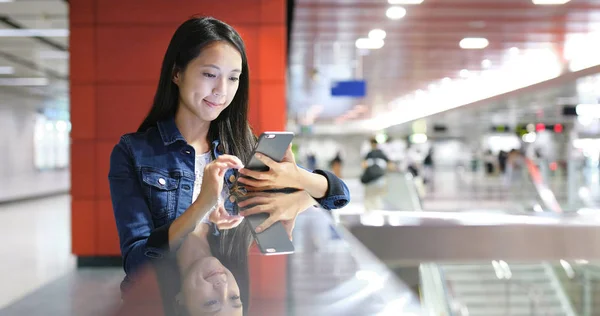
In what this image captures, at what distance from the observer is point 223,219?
1.45 m

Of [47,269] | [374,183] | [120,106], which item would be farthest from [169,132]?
[374,183]

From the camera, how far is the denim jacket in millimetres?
1198

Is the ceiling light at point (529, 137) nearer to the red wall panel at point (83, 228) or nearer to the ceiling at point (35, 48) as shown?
the ceiling at point (35, 48)

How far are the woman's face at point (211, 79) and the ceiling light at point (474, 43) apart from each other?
1126 centimetres

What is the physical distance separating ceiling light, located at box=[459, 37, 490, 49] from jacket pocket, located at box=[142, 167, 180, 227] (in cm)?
1136

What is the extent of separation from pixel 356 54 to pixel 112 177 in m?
12.6

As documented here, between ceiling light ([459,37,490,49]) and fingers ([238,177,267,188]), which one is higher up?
ceiling light ([459,37,490,49])

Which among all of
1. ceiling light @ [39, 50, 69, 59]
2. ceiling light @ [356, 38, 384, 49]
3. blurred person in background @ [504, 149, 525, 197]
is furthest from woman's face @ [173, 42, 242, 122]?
blurred person in background @ [504, 149, 525, 197]

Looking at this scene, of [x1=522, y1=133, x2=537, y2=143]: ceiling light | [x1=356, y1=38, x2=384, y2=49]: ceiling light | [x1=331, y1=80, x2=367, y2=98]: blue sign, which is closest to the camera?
[x1=356, y1=38, x2=384, y2=49]: ceiling light

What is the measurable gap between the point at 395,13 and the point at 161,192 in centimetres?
864

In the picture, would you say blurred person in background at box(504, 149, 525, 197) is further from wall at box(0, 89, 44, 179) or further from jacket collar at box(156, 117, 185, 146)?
wall at box(0, 89, 44, 179)

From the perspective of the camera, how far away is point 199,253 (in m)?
1.03

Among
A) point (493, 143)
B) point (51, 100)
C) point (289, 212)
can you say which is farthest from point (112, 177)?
point (493, 143)

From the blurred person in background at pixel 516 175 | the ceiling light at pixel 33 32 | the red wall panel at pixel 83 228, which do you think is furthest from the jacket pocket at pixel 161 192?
the blurred person in background at pixel 516 175
